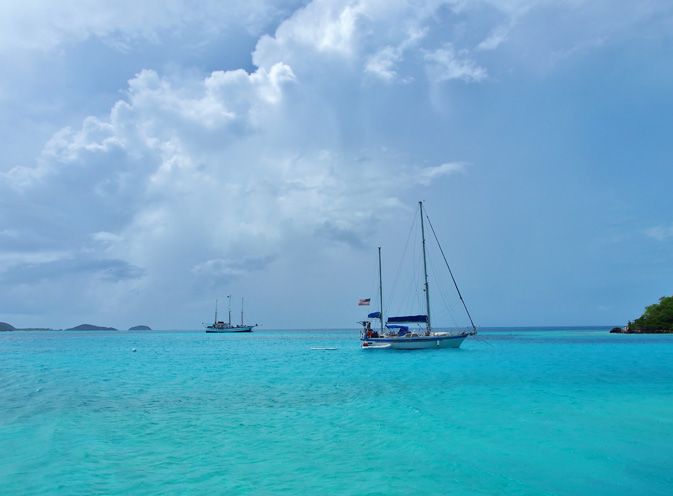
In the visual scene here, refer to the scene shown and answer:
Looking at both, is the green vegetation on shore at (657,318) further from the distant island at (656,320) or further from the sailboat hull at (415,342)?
the sailboat hull at (415,342)

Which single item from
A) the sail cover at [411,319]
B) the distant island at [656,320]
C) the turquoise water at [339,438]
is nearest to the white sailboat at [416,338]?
the sail cover at [411,319]

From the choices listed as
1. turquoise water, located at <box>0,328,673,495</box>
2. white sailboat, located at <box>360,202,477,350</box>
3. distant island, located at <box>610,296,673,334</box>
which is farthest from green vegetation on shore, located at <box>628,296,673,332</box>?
turquoise water, located at <box>0,328,673,495</box>

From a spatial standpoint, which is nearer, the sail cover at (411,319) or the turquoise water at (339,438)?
the turquoise water at (339,438)

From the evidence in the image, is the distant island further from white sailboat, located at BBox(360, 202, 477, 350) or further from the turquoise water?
the turquoise water

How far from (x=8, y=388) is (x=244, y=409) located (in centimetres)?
1708

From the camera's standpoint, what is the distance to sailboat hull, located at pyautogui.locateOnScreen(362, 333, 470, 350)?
5244 centimetres

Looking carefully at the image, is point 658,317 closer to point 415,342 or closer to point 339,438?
point 415,342

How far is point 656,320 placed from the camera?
118 m

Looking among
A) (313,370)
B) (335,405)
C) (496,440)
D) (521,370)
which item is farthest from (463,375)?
(496,440)

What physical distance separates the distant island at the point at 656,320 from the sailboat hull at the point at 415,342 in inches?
3733

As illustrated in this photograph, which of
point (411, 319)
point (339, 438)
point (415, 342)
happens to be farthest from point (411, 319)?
point (339, 438)

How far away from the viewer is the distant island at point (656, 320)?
4557 inches

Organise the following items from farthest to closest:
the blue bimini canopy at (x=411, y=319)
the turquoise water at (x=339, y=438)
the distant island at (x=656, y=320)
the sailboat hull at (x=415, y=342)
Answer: the distant island at (x=656, y=320) → the blue bimini canopy at (x=411, y=319) → the sailboat hull at (x=415, y=342) → the turquoise water at (x=339, y=438)

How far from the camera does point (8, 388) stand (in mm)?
25828
